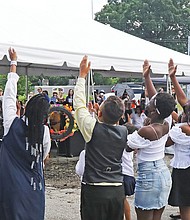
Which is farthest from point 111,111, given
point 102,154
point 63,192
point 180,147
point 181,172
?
point 63,192

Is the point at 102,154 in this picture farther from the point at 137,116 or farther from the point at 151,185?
the point at 137,116

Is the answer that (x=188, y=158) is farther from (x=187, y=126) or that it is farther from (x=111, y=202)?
(x=111, y=202)

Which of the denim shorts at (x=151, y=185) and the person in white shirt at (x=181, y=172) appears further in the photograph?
the person in white shirt at (x=181, y=172)

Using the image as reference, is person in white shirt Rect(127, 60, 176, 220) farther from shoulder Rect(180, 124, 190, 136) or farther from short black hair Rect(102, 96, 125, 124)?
short black hair Rect(102, 96, 125, 124)

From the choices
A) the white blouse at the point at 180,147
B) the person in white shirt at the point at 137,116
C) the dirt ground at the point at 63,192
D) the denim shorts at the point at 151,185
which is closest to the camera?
the denim shorts at the point at 151,185

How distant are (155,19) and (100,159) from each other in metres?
43.1

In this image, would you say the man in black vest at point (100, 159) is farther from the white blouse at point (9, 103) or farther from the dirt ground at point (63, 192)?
the dirt ground at point (63, 192)

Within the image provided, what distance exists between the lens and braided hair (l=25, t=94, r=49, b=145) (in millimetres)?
3609

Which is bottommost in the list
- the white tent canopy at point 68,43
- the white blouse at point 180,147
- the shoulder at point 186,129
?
the white blouse at point 180,147

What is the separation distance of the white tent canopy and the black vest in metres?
2.03

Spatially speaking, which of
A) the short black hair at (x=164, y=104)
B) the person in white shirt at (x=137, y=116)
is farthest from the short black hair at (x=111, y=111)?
the person in white shirt at (x=137, y=116)

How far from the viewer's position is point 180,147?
16.4ft

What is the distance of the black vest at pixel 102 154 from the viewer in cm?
365

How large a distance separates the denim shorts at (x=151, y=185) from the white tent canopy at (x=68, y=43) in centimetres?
209
